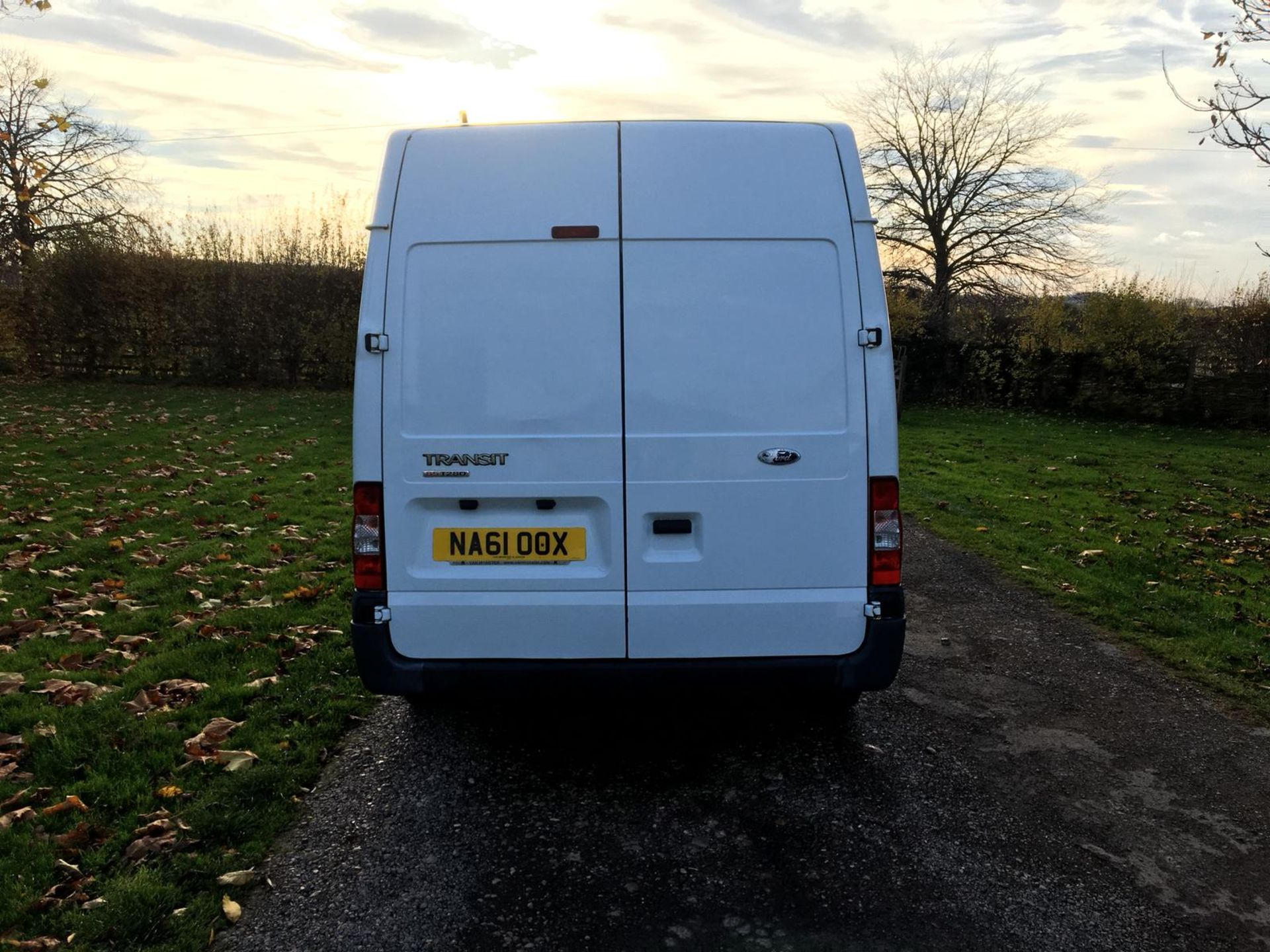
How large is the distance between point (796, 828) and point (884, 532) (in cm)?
117

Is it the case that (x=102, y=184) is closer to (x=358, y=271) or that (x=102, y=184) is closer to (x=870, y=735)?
(x=358, y=271)

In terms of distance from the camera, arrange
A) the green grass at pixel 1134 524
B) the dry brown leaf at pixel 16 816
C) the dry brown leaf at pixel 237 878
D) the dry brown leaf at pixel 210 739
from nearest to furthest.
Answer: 1. the dry brown leaf at pixel 237 878
2. the dry brown leaf at pixel 16 816
3. the dry brown leaf at pixel 210 739
4. the green grass at pixel 1134 524

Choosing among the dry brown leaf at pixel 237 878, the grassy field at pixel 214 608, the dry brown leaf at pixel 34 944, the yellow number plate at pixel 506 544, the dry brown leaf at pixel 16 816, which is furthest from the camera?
the yellow number plate at pixel 506 544

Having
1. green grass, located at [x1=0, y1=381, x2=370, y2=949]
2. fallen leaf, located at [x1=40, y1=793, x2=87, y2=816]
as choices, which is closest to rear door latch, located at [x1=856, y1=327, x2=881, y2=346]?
green grass, located at [x1=0, y1=381, x2=370, y2=949]

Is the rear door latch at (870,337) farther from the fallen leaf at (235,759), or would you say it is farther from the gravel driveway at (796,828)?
the fallen leaf at (235,759)

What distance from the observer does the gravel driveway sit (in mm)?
2713

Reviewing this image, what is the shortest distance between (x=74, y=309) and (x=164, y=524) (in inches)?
611

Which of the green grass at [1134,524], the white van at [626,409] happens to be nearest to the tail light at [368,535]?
the white van at [626,409]

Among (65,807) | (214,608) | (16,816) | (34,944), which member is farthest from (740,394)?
(214,608)

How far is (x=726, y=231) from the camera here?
3297 millimetres

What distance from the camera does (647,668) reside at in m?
3.41

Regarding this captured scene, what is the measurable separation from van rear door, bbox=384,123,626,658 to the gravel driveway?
82 cm

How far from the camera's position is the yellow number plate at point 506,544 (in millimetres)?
3340

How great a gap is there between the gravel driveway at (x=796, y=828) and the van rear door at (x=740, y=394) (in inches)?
28.0
